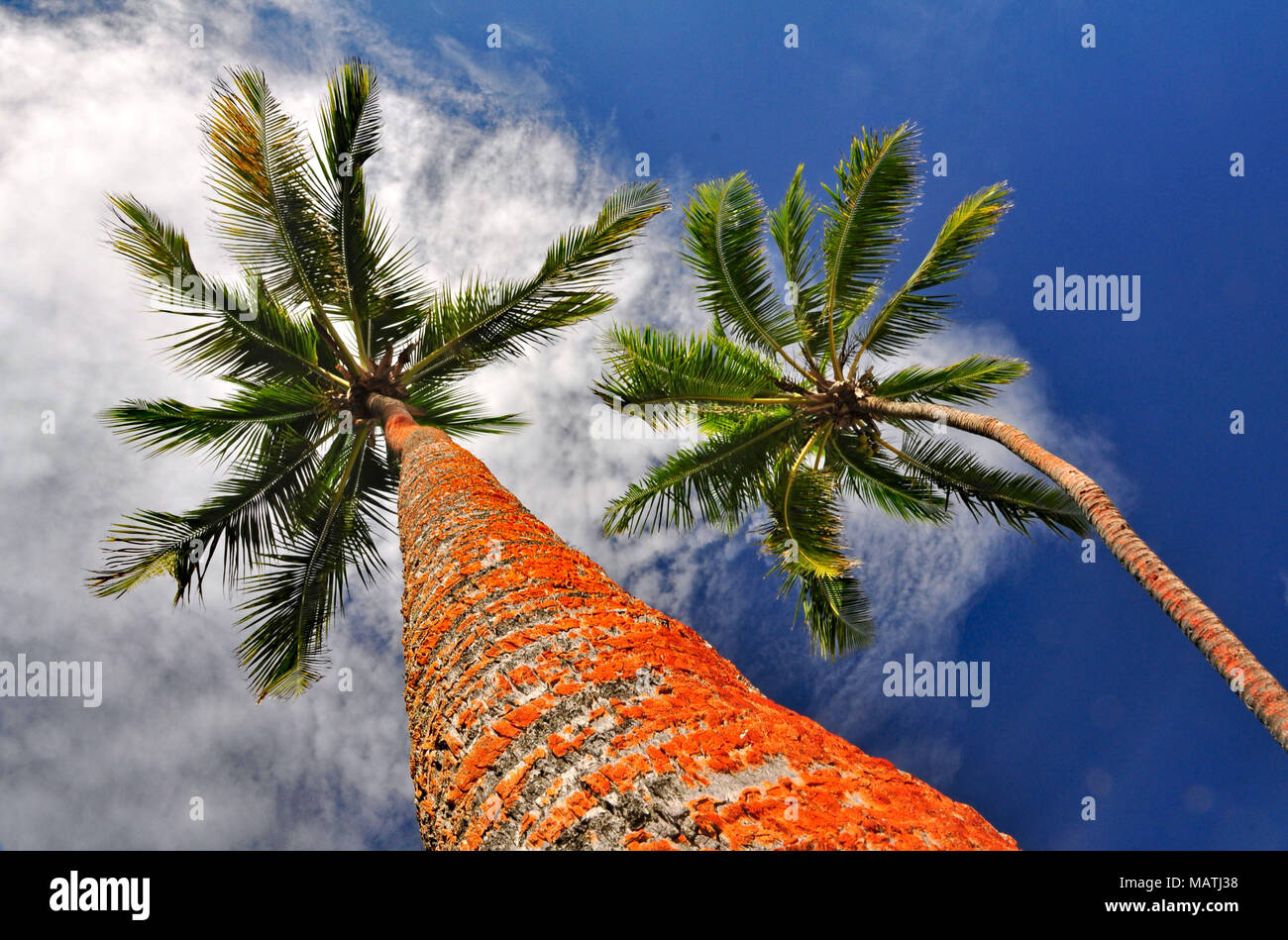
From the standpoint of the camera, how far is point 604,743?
151 cm

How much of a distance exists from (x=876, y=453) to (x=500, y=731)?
939 centimetres

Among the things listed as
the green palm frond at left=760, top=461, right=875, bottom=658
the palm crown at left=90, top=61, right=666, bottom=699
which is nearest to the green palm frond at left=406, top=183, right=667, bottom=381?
the palm crown at left=90, top=61, right=666, bottom=699

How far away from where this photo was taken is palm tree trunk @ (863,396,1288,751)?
13.5 feet

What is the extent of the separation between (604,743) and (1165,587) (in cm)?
547

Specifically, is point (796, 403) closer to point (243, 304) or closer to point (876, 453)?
point (876, 453)

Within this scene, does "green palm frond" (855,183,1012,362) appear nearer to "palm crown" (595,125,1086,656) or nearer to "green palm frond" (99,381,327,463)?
"palm crown" (595,125,1086,656)

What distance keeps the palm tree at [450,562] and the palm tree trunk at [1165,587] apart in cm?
407

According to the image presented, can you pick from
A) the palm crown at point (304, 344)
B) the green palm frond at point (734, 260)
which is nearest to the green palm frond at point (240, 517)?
the palm crown at point (304, 344)

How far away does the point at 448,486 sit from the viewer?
3.78 m

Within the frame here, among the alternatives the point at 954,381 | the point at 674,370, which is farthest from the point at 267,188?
the point at 954,381

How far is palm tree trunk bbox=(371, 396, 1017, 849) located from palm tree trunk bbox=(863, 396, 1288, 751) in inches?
160

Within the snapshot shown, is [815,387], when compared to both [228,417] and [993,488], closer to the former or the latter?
[993,488]

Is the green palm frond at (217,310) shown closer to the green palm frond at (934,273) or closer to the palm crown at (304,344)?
the palm crown at (304,344)
